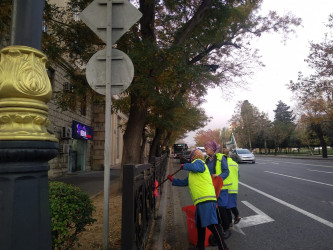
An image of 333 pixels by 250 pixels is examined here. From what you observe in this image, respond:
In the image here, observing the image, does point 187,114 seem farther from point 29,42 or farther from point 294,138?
point 294,138

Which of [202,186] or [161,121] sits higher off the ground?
[161,121]

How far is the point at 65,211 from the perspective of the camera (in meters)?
2.79

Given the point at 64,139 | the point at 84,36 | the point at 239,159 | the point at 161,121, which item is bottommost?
the point at 239,159

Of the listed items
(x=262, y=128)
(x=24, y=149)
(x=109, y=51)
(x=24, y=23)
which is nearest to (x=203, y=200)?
(x=109, y=51)

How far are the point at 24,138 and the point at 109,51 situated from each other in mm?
1967

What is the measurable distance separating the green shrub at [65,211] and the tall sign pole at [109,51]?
0.69m

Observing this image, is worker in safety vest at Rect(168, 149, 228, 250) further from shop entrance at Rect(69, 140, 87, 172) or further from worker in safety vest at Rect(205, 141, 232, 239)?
shop entrance at Rect(69, 140, 87, 172)

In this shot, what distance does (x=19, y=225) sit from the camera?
1.32 meters

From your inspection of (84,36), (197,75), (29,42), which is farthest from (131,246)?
(84,36)

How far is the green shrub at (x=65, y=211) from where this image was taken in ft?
8.92

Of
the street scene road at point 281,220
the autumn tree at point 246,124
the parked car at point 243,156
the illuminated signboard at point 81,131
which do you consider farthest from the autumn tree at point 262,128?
the street scene road at point 281,220

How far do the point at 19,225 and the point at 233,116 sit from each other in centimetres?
7661

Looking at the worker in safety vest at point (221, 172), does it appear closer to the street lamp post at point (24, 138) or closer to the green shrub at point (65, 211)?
the green shrub at point (65, 211)

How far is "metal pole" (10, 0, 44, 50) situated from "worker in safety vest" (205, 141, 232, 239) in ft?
12.0
